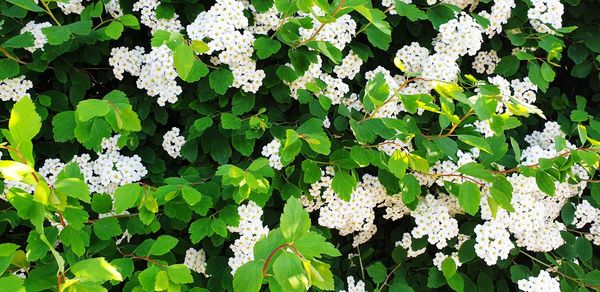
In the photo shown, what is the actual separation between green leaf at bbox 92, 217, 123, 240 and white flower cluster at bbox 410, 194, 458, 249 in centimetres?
101

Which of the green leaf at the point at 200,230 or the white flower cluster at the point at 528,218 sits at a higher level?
the green leaf at the point at 200,230

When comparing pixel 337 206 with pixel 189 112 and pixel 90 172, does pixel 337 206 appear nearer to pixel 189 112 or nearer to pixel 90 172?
pixel 189 112

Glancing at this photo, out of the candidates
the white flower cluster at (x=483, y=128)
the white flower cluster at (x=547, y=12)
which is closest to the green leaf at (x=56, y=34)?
the white flower cluster at (x=483, y=128)

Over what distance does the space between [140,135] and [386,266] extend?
105 cm

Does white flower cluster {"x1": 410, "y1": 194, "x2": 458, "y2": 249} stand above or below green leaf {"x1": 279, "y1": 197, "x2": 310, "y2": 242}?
below

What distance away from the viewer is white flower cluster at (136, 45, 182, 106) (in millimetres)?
1946

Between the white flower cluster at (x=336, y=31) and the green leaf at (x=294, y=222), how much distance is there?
85cm

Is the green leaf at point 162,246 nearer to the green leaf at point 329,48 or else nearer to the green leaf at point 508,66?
the green leaf at point 329,48

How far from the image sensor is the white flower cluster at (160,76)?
195 cm

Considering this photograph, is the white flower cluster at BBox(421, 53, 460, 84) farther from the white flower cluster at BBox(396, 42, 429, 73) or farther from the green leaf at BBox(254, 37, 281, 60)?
the green leaf at BBox(254, 37, 281, 60)

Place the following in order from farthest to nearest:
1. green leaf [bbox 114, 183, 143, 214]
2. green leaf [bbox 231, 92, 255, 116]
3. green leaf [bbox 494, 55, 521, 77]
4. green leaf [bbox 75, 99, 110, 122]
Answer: green leaf [bbox 494, 55, 521, 77], green leaf [bbox 231, 92, 255, 116], green leaf [bbox 114, 183, 143, 214], green leaf [bbox 75, 99, 110, 122]

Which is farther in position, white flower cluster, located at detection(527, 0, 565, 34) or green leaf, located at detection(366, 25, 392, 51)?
white flower cluster, located at detection(527, 0, 565, 34)

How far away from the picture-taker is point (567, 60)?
272cm

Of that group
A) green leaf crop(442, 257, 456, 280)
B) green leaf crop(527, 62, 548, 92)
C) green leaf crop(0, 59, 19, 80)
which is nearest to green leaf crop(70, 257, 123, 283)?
green leaf crop(0, 59, 19, 80)
